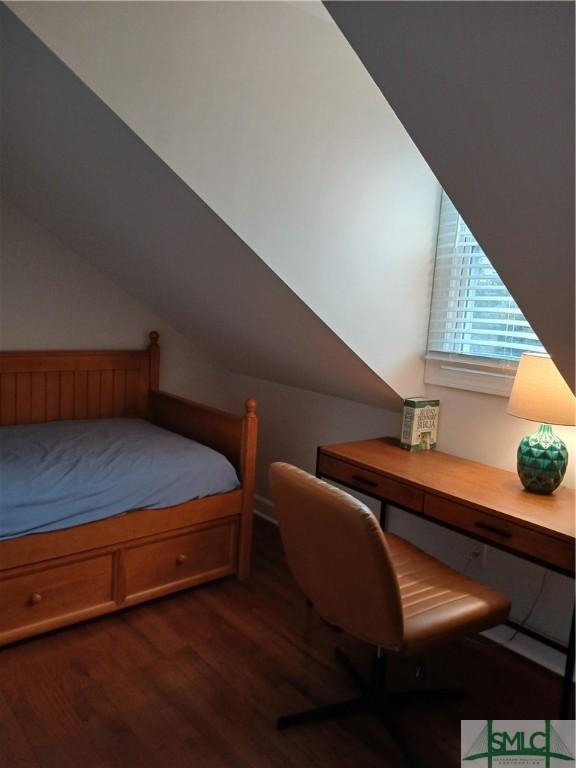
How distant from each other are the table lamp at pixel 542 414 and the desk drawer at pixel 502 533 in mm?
282

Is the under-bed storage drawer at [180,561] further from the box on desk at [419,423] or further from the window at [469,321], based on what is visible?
the window at [469,321]

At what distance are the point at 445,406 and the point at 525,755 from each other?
1.32 m

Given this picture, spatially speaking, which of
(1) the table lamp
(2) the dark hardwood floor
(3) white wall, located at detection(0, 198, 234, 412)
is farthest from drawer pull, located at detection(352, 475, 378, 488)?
(3) white wall, located at detection(0, 198, 234, 412)

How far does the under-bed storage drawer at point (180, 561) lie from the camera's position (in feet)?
8.74

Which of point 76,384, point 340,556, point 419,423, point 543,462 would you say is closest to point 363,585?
point 340,556

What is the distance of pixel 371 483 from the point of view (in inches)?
96.8

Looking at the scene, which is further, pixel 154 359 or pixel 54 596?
pixel 154 359

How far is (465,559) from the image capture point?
2.72 m

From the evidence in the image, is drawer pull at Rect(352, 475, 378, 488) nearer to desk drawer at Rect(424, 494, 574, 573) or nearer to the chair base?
desk drawer at Rect(424, 494, 574, 573)

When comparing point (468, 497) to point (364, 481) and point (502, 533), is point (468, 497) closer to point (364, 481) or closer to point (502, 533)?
point (502, 533)

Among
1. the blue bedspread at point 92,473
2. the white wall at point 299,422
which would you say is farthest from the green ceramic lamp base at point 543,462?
the blue bedspread at point 92,473

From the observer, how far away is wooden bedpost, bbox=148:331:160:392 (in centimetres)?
368

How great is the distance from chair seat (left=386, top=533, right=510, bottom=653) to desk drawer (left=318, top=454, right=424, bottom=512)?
0.71 ft

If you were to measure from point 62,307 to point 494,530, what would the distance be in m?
2.46
